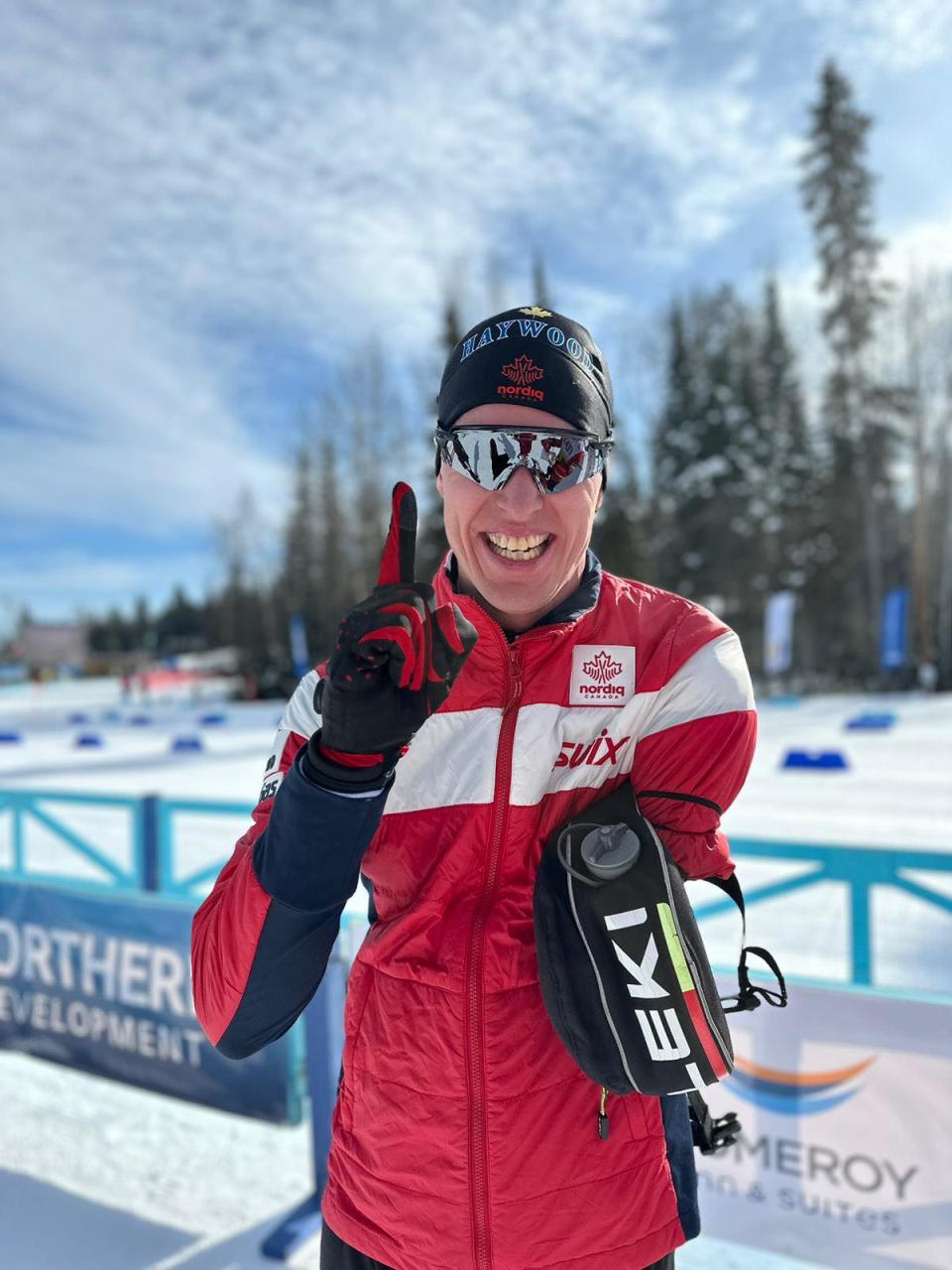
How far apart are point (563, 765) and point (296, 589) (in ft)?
161

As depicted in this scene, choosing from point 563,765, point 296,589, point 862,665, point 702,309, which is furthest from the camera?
point 296,589

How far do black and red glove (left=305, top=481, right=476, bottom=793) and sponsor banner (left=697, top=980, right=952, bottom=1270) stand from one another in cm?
208

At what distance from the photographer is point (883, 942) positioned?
4844 mm

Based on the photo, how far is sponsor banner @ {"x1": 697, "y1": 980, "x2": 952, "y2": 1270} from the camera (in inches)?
97.6

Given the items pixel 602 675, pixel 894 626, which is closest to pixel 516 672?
pixel 602 675

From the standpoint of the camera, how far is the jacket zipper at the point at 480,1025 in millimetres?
1236

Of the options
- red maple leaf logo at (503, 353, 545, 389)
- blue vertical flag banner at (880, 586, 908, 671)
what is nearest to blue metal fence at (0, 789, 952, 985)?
red maple leaf logo at (503, 353, 545, 389)

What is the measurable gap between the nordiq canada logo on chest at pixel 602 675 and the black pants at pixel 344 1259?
0.81 metres

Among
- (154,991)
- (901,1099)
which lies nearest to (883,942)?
(901,1099)

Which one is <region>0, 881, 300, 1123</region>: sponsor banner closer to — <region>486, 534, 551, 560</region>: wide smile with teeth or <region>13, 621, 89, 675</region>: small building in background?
<region>486, 534, 551, 560</region>: wide smile with teeth

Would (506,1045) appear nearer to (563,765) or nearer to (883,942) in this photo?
(563,765)

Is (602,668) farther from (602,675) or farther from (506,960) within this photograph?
(506,960)

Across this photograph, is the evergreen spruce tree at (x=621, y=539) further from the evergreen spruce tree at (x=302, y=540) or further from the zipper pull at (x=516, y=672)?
the zipper pull at (x=516, y=672)

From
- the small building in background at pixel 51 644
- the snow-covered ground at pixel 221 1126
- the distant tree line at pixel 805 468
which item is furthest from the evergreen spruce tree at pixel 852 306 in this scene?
the small building in background at pixel 51 644
